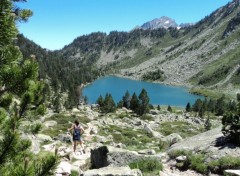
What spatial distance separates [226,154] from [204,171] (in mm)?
2008

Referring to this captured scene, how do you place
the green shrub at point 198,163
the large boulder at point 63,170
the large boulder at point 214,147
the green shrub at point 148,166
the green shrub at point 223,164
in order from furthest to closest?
the large boulder at point 214,147
the green shrub at point 198,163
the green shrub at point 223,164
the large boulder at point 63,170
the green shrub at point 148,166

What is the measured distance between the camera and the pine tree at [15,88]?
277 inches

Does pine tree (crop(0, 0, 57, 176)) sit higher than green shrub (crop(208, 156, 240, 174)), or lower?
higher

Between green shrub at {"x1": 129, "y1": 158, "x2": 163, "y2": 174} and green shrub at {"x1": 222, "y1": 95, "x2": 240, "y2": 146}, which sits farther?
green shrub at {"x1": 222, "y1": 95, "x2": 240, "y2": 146}

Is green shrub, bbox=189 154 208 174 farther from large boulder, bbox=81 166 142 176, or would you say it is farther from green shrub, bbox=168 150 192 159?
large boulder, bbox=81 166 142 176

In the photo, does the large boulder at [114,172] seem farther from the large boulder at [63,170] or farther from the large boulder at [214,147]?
the large boulder at [214,147]

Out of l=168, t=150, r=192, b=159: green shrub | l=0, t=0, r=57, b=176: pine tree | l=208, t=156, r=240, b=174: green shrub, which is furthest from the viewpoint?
l=168, t=150, r=192, b=159: green shrub

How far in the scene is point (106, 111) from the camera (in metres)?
115

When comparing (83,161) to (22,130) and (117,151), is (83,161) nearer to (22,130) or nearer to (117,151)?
(117,151)

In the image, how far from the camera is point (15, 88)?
7.98 m

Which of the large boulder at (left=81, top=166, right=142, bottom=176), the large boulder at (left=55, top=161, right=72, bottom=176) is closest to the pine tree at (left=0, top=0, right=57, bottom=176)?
the large boulder at (left=81, top=166, right=142, bottom=176)

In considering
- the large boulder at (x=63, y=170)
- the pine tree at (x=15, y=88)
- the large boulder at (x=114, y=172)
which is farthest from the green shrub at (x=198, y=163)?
the pine tree at (x=15, y=88)

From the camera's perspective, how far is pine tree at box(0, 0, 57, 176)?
23.0ft

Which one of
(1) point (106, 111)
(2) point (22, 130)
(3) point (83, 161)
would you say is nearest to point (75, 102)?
(1) point (106, 111)
